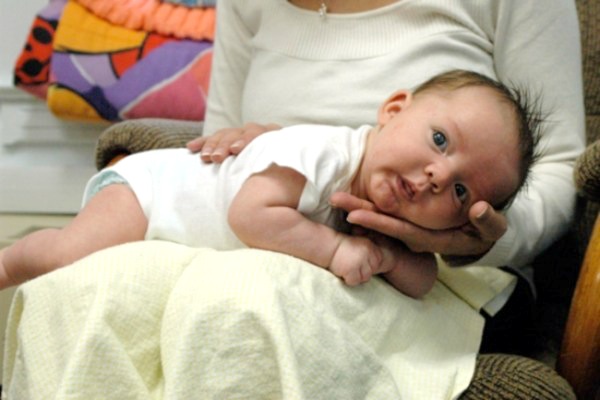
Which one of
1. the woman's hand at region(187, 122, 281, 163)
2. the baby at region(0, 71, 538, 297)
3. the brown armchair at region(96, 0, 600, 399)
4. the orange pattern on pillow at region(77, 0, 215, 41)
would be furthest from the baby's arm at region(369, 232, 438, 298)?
the orange pattern on pillow at region(77, 0, 215, 41)

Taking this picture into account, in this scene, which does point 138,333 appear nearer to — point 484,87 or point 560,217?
point 484,87

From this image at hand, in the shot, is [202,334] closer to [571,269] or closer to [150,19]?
[571,269]

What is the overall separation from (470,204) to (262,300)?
304mm

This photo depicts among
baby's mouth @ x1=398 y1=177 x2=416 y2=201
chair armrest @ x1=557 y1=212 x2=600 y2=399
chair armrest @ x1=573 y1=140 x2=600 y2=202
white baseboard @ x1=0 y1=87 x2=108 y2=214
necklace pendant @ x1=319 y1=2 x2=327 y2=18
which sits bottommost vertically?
white baseboard @ x1=0 y1=87 x2=108 y2=214

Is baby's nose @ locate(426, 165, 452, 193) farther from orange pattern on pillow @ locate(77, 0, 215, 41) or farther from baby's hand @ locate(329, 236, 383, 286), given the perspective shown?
orange pattern on pillow @ locate(77, 0, 215, 41)

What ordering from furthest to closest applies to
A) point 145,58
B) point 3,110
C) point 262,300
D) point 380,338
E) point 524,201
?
point 3,110, point 145,58, point 524,201, point 380,338, point 262,300

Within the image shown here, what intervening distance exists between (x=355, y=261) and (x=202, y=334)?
194 millimetres

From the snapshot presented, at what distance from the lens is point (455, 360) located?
0.77m

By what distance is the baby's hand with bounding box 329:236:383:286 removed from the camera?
73cm

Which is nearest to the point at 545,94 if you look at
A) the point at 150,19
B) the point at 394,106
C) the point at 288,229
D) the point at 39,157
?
the point at 394,106

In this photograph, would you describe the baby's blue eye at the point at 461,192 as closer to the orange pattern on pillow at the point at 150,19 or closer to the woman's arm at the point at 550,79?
the woman's arm at the point at 550,79

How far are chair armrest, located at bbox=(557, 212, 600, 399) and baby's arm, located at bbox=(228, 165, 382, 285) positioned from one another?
0.25 metres

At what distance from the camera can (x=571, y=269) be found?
1143 millimetres

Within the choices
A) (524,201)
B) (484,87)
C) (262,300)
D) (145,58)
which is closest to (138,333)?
(262,300)
